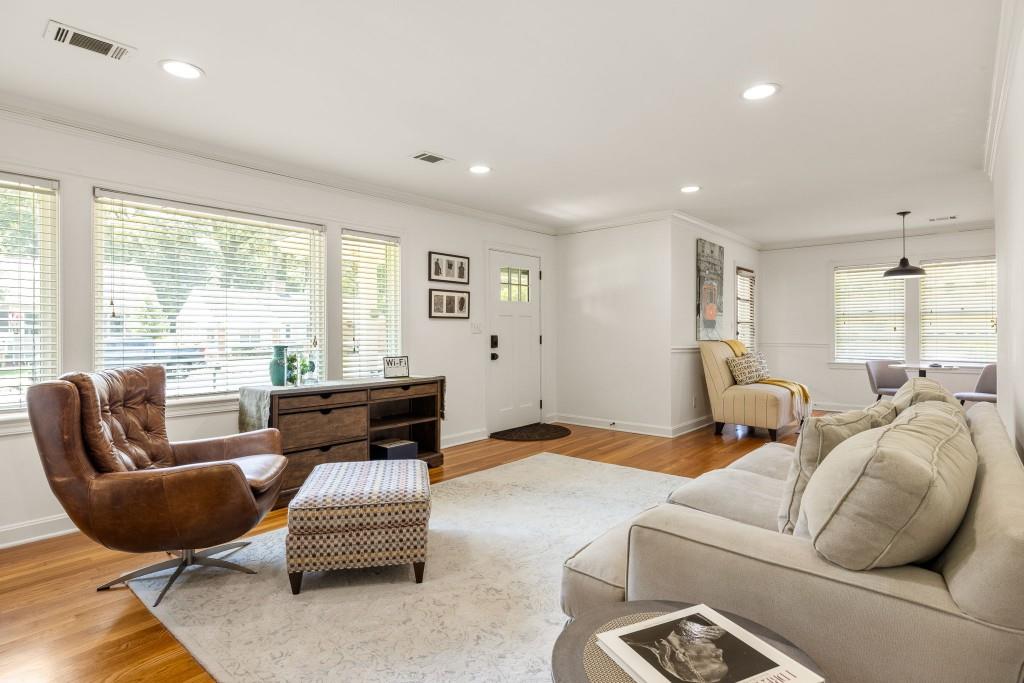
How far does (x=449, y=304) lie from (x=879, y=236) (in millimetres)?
5648

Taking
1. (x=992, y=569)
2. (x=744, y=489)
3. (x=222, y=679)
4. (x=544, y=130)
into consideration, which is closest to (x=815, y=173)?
(x=544, y=130)

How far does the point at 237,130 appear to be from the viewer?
3.31 meters

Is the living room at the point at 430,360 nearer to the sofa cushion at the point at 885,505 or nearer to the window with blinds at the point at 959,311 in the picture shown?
the sofa cushion at the point at 885,505

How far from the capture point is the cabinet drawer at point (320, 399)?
11.5 feet

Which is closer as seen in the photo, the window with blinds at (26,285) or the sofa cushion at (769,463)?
the sofa cushion at (769,463)

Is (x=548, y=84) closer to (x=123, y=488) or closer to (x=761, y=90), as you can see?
(x=761, y=90)

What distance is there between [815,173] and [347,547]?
4.25 meters

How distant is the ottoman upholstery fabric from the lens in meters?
2.26

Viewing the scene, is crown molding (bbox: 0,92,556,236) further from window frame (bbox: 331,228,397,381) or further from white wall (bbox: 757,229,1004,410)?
white wall (bbox: 757,229,1004,410)

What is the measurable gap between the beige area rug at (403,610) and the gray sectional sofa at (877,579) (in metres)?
0.69

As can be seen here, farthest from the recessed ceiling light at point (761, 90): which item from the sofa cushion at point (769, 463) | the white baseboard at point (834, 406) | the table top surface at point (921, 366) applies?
the white baseboard at point (834, 406)

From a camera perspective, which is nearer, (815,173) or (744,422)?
(815,173)

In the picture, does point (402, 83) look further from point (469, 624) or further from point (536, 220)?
point (536, 220)

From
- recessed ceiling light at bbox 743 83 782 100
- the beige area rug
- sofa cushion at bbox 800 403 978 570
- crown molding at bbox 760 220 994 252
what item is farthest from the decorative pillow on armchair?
sofa cushion at bbox 800 403 978 570
